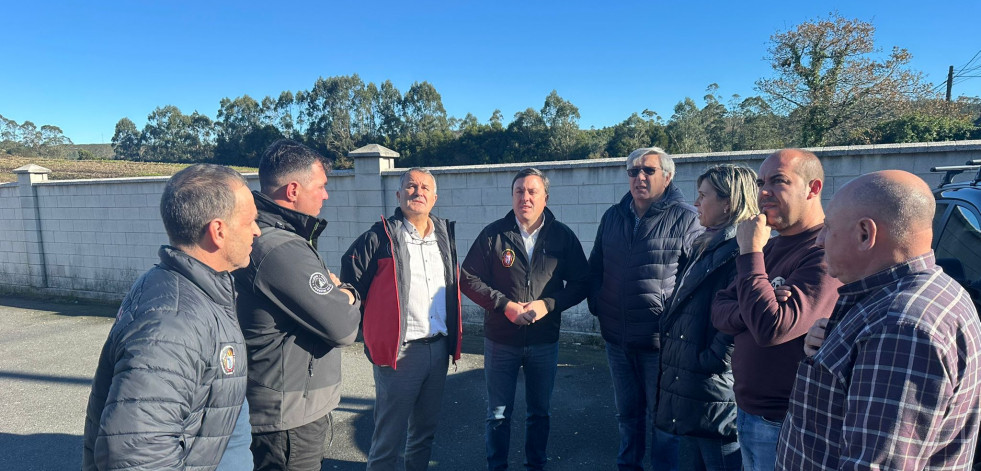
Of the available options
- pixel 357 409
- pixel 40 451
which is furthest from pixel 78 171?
pixel 357 409

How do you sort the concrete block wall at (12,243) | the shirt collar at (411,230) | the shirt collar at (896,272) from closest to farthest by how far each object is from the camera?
the shirt collar at (896,272) → the shirt collar at (411,230) → the concrete block wall at (12,243)

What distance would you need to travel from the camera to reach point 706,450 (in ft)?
7.70

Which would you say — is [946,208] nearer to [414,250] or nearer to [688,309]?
[688,309]

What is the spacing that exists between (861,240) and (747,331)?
84cm

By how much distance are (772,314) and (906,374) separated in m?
0.74

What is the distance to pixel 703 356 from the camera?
7.45ft

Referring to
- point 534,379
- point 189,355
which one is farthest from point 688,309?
point 189,355

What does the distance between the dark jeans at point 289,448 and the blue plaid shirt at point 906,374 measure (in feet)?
6.15

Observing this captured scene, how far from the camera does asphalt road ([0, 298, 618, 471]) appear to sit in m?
3.48

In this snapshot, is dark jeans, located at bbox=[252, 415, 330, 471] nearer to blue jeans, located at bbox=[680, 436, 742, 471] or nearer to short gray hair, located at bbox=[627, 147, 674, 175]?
blue jeans, located at bbox=[680, 436, 742, 471]

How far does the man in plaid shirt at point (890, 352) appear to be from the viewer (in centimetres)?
103

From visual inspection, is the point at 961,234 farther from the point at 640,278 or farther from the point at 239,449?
the point at 239,449

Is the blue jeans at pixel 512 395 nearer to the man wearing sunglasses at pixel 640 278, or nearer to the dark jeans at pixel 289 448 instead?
the man wearing sunglasses at pixel 640 278

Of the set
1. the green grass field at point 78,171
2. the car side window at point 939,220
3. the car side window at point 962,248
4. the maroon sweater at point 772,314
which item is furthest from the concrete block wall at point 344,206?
the green grass field at point 78,171
